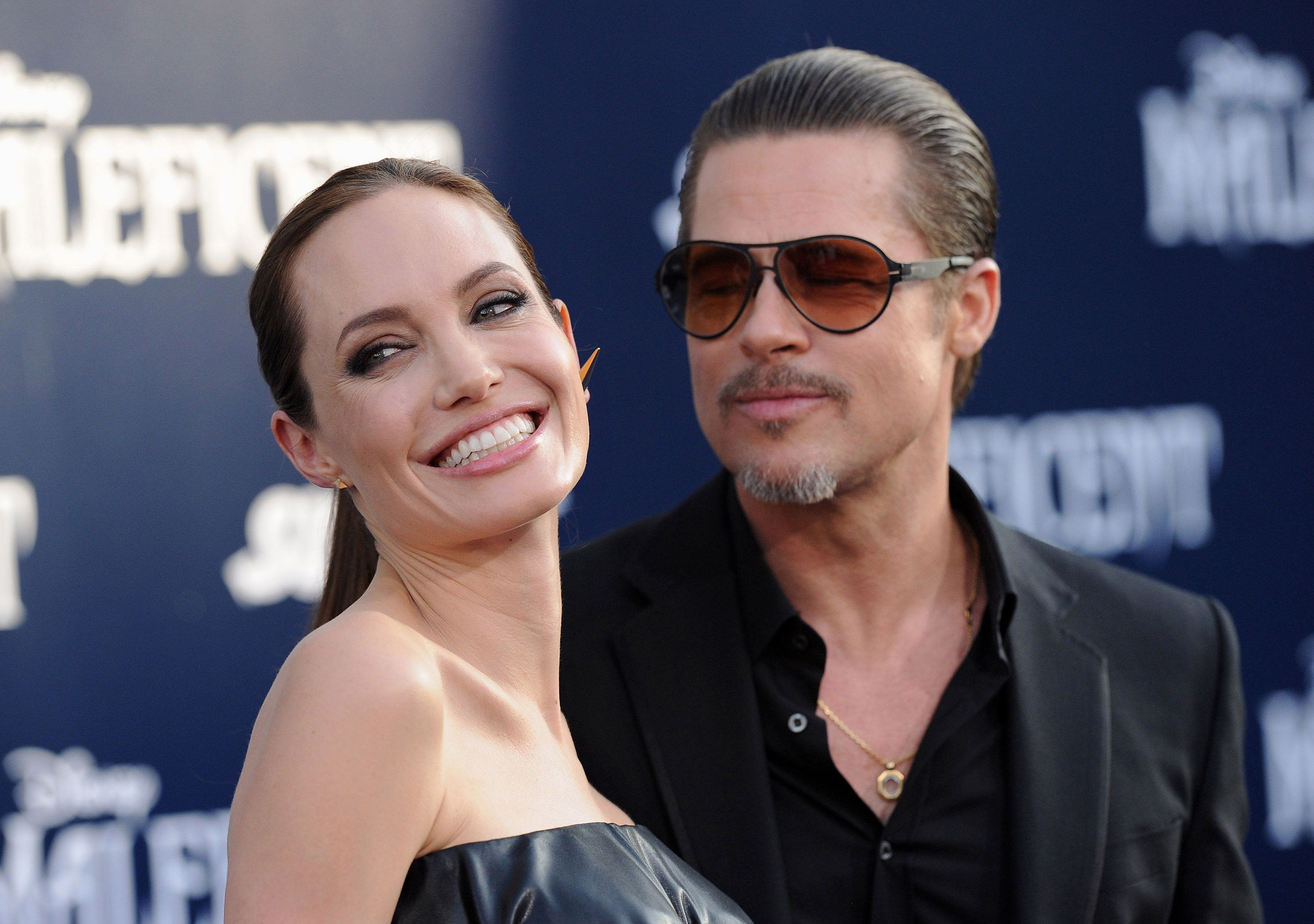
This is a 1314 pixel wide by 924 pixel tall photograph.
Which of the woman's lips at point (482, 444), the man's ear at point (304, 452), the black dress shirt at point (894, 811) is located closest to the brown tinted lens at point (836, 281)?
the black dress shirt at point (894, 811)

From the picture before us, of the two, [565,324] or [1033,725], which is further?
[1033,725]

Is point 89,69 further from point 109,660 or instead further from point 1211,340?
point 1211,340

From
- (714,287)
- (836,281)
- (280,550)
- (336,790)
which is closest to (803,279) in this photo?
(836,281)

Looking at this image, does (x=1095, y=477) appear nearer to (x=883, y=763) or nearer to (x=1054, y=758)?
(x=1054, y=758)

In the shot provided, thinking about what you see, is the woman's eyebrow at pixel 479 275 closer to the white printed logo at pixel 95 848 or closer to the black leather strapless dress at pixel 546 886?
the black leather strapless dress at pixel 546 886

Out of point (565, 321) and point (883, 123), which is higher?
point (883, 123)

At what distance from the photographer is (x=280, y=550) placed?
9.54ft

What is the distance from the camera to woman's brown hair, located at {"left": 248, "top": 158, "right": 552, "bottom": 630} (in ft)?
5.15

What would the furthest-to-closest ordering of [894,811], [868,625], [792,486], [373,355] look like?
[868,625] → [792,486] → [894,811] → [373,355]

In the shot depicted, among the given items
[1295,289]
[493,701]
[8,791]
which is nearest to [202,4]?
[8,791]

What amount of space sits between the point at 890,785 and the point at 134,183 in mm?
2129

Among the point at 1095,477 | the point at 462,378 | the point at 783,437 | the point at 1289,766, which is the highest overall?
the point at 462,378

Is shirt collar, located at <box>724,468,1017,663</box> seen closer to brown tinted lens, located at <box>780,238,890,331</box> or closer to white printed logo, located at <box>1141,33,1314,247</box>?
brown tinted lens, located at <box>780,238,890,331</box>

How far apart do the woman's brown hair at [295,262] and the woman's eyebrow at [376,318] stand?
0.09 m
